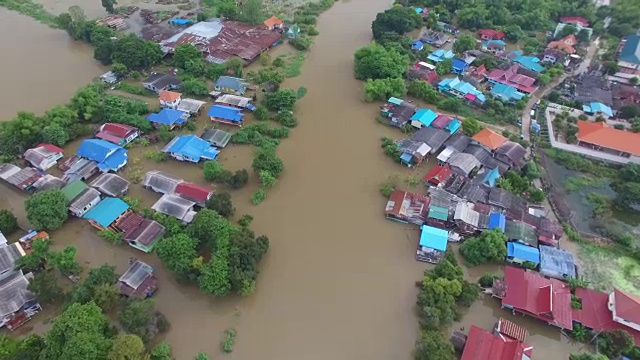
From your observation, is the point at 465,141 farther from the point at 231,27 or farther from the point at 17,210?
the point at 17,210

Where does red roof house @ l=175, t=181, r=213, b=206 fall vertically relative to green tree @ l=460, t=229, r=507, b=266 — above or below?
above

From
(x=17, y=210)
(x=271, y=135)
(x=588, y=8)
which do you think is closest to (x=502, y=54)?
(x=588, y=8)

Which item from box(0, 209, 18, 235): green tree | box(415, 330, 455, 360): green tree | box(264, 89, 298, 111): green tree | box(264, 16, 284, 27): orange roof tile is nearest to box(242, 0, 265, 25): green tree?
A: box(264, 16, 284, 27): orange roof tile

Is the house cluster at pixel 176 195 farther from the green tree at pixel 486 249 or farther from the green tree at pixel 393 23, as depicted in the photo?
the green tree at pixel 393 23

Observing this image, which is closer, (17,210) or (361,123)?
(17,210)

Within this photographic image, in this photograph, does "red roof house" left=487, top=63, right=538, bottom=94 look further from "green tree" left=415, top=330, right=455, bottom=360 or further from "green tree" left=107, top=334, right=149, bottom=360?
"green tree" left=107, top=334, right=149, bottom=360

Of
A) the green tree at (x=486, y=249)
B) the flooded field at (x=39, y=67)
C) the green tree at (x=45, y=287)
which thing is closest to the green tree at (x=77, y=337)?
the green tree at (x=45, y=287)

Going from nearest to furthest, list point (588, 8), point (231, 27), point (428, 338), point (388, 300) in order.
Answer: point (428, 338), point (388, 300), point (231, 27), point (588, 8)

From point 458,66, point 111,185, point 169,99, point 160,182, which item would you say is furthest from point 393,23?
point 111,185
